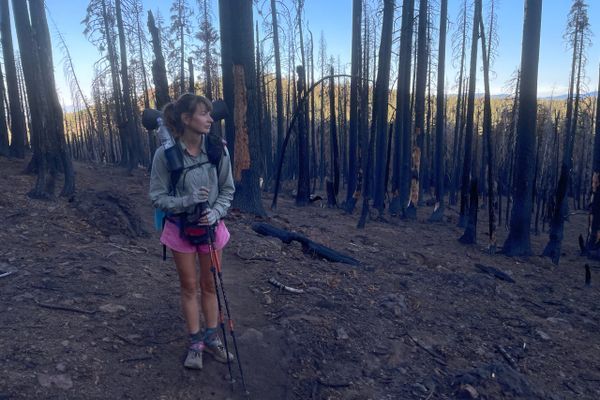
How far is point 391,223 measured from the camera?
578 inches

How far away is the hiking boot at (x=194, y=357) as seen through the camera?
3.68m

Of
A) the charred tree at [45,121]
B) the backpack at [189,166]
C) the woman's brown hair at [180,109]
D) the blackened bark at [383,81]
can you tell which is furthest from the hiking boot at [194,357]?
the blackened bark at [383,81]

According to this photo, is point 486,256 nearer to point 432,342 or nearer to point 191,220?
point 432,342

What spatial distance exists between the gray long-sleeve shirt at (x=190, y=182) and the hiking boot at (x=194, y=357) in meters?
1.18

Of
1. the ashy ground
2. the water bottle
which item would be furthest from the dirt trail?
the water bottle

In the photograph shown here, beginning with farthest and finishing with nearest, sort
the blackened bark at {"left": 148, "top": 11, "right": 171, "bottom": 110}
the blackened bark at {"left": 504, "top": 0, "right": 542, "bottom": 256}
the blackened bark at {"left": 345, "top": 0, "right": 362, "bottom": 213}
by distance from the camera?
the blackened bark at {"left": 345, "top": 0, "right": 362, "bottom": 213}
the blackened bark at {"left": 148, "top": 11, "right": 171, "bottom": 110}
the blackened bark at {"left": 504, "top": 0, "right": 542, "bottom": 256}

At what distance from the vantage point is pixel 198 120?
3.45 m

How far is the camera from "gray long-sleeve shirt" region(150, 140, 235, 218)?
11.2ft

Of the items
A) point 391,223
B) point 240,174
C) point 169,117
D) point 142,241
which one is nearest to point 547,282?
point 391,223

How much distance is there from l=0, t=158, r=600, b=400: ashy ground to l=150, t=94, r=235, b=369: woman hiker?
670 mm

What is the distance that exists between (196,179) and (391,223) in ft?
39.0

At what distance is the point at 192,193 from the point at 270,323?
2031 mm

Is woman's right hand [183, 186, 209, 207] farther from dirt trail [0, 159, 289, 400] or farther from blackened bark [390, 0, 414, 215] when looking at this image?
blackened bark [390, 0, 414, 215]

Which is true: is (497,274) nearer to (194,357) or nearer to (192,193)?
(194,357)
